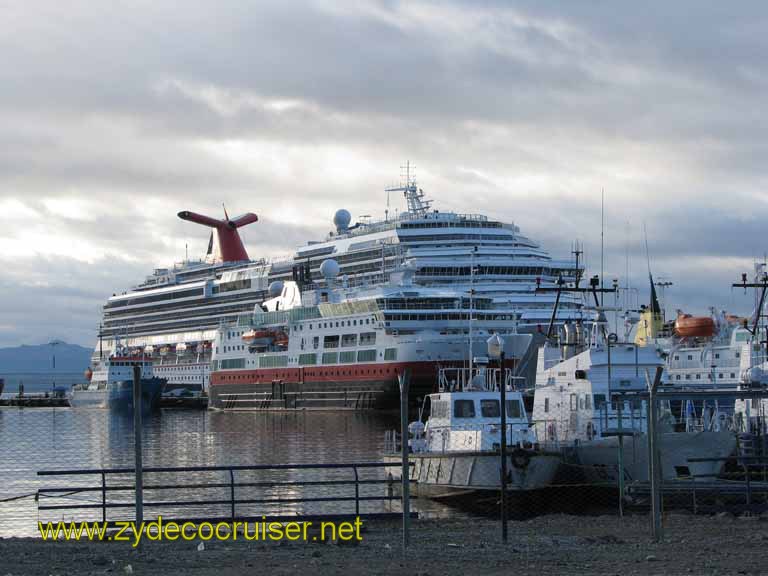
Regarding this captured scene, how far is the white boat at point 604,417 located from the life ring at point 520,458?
1634 millimetres

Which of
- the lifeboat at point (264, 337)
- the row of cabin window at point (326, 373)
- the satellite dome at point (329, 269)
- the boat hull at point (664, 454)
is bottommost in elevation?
the boat hull at point (664, 454)

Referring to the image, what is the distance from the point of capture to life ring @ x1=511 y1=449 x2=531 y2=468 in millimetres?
30156

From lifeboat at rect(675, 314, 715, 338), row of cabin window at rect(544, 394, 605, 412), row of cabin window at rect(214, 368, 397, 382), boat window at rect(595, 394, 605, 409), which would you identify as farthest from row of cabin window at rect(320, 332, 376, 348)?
boat window at rect(595, 394, 605, 409)

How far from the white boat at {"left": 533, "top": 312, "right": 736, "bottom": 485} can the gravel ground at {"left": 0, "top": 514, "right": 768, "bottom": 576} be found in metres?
9.36

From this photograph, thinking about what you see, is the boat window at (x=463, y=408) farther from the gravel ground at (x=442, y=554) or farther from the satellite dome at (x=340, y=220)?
the satellite dome at (x=340, y=220)

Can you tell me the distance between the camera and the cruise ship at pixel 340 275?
101 metres

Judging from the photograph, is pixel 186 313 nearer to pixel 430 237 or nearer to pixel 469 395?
pixel 430 237

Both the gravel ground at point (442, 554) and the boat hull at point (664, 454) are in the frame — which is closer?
the gravel ground at point (442, 554)

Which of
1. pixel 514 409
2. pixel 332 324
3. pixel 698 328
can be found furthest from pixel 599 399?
pixel 332 324

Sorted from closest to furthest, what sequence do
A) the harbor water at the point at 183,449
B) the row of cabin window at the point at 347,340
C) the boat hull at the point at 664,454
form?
the boat hull at the point at 664,454 < the harbor water at the point at 183,449 < the row of cabin window at the point at 347,340

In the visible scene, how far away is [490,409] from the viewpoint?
32.2 m

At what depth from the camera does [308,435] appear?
211 ft

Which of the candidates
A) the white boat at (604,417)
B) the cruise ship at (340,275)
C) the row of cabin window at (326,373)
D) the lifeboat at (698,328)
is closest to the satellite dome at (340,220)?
the cruise ship at (340,275)

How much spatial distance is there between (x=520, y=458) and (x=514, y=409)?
106 inches
